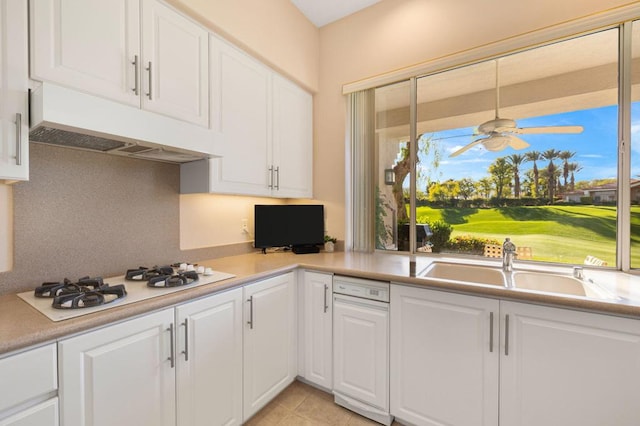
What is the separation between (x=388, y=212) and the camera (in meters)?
2.49

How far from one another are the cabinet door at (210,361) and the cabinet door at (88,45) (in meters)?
1.09

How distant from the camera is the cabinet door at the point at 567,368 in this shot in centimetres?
112

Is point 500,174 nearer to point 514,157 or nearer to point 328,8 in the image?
point 514,157

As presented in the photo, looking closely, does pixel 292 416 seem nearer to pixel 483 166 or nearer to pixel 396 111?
pixel 483 166

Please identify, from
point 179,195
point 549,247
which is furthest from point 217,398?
point 549,247

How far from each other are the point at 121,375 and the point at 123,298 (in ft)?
0.97

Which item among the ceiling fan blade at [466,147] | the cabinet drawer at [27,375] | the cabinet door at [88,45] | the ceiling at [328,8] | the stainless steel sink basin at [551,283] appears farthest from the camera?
the ceiling at [328,8]

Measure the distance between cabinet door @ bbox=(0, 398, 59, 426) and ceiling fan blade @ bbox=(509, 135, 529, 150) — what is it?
2718mm

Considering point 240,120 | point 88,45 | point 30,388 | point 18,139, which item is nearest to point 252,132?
point 240,120

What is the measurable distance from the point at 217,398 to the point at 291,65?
248cm

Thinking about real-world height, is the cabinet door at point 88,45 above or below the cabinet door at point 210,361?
above

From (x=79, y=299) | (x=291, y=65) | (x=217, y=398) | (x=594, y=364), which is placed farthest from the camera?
(x=291, y=65)

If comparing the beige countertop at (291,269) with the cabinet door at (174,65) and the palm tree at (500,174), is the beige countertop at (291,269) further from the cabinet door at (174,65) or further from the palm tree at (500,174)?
the cabinet door at (174,65)

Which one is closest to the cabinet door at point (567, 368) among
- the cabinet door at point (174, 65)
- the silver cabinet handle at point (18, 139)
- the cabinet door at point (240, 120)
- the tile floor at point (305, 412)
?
the tile floor at point (305, 412)
